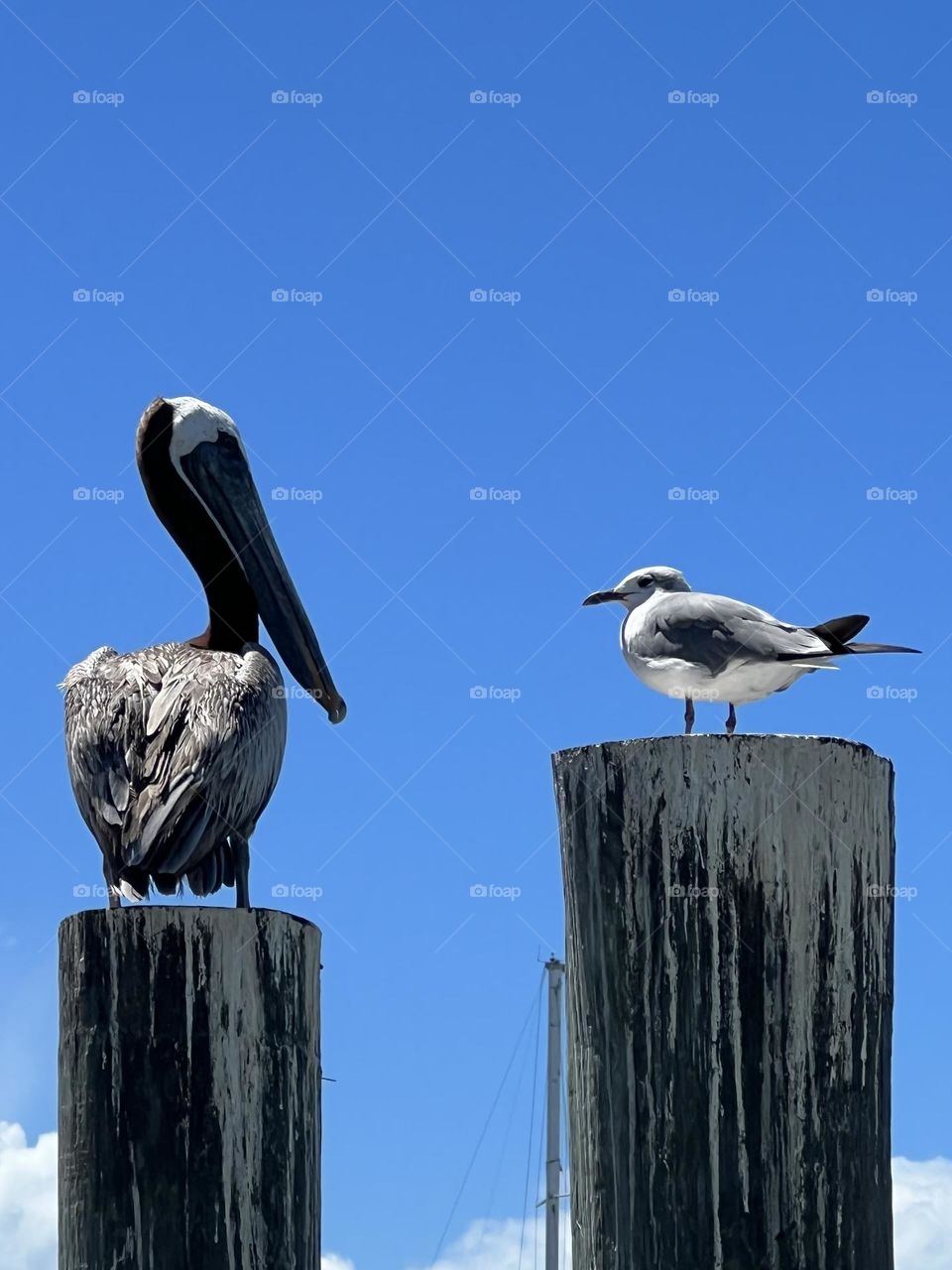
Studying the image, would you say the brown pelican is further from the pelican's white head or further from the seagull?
the seagull

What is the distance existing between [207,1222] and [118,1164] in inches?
9.9

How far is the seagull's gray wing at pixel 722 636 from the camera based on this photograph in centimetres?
754

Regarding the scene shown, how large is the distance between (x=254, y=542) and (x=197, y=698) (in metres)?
1.50

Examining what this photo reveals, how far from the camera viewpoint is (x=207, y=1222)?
14.5ft

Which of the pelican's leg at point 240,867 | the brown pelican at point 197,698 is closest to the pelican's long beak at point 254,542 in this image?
the brown pelican at point 197,698

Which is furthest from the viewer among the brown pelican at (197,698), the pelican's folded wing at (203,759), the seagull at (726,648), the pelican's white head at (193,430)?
the pelican's white head at (193,430)

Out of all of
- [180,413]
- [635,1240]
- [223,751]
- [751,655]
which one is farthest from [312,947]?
[180,413]

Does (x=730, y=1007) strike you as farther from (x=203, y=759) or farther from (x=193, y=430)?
(x=193, y=430)

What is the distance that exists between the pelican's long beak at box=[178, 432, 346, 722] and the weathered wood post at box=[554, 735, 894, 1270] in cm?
311

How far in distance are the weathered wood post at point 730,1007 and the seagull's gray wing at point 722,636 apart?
2797 mm

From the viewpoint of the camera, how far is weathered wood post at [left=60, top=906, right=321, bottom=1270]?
14.5ft

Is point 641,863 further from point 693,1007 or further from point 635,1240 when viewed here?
point 635,1240

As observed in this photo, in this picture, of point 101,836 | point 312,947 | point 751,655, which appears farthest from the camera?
point 751,655

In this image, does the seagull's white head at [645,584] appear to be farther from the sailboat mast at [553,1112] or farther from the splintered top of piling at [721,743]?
the sailboat mast at [553,1112]
